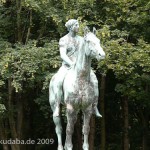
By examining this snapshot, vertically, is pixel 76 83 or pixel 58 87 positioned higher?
pixel 76 83

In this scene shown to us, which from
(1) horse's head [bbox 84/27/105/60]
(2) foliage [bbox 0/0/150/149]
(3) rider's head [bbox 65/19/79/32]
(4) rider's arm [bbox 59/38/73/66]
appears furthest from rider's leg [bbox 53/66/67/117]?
(2) foliage [bbox 0/0/150/149]

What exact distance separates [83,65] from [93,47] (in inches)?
23.2

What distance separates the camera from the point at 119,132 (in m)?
21.8

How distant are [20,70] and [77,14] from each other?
9.00 ft

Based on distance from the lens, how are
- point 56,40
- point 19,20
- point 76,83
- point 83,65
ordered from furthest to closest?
point 19,20, point 56,40, point 76,83, point 83,65

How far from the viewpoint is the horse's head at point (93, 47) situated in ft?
24.4

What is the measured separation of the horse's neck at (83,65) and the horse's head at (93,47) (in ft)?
0.52

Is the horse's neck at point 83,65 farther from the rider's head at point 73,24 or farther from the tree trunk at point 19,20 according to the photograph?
the tree trunk at point 19,20

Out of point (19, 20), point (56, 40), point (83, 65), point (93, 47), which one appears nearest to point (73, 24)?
point (83, 65)

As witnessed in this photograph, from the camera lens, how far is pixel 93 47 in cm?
760

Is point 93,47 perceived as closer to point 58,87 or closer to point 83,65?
point 83,65

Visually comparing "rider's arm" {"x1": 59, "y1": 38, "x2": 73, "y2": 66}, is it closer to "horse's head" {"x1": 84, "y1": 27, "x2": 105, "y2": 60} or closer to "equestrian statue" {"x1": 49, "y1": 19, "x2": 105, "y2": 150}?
"equestrian statue" {"x1": 49, "y1": 19, "x2": 105, "y2": 150}

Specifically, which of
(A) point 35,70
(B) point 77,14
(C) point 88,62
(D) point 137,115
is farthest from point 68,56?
(D) point 137,115

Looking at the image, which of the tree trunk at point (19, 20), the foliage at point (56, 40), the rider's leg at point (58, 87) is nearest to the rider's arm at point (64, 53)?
the rider's leg at point (58, 87)
